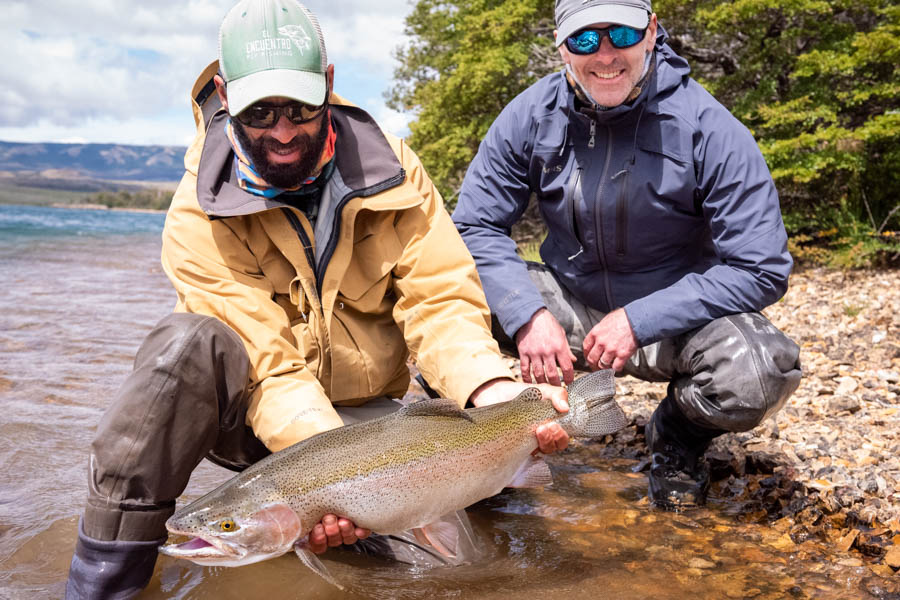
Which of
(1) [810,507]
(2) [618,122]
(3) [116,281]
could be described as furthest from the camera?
(3) [116,281]

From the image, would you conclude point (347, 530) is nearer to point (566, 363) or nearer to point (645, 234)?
point (566, 363)

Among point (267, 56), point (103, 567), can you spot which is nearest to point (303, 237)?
point (267, 56)

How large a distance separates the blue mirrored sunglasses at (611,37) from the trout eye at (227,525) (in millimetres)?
2807

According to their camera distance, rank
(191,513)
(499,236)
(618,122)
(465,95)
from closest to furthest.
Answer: (191,513) → (618,122) → (499,236) → (465,95)

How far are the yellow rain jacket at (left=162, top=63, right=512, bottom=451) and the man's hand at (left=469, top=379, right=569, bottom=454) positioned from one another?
0.16ft

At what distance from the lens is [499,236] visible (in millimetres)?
4180

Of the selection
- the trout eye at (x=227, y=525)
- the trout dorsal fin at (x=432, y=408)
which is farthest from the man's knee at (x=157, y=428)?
the trout dorsal fin at (x=432, y=408)

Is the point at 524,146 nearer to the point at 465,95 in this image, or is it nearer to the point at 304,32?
the point at 304,32

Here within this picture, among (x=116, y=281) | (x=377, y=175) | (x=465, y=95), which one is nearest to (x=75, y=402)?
(x=377, y=175)

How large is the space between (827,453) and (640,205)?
1.78m

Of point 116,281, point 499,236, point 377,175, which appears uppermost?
point 377,175

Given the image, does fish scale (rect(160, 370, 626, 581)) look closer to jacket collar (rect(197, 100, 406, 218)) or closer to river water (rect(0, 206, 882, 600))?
river water (rect(0, 206, 882, 600))

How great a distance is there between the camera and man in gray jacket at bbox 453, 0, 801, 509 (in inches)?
139

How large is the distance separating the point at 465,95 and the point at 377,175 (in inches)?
640
